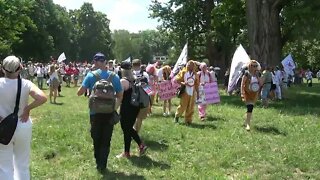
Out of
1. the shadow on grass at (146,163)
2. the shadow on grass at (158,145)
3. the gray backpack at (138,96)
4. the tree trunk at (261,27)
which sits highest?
the tree trunk at (261,27)

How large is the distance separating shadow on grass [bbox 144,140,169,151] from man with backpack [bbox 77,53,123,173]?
84.6 inches

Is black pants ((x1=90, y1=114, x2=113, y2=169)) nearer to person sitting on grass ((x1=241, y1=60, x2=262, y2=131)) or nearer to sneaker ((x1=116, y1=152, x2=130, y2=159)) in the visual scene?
sneaker ((x1=116, y1=152, x2=130, y2=159))

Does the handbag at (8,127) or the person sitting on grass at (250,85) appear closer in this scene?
the handbag at (8,127)

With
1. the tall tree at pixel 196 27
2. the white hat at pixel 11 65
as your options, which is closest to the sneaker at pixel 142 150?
the white hat at pixel 11 65

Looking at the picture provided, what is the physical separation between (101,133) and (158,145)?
266cm

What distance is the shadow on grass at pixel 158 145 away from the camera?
1010cm

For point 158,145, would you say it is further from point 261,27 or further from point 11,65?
point 261,27

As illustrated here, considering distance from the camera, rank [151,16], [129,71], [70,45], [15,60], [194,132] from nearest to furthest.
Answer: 1. [15,60]
2. [129,71]
3. [194,132]
4. [151,16]
5. [70,45]

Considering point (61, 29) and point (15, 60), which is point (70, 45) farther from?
point (15, 60)

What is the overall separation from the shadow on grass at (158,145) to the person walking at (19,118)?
13.8ft

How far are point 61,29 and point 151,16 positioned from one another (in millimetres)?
52333

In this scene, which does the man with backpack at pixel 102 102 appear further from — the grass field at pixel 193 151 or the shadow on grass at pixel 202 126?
the shadow on grass at pixel 202 126

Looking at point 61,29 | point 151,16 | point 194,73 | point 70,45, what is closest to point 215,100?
point 194,73

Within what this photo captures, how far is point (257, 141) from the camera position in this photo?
35.2 feet
